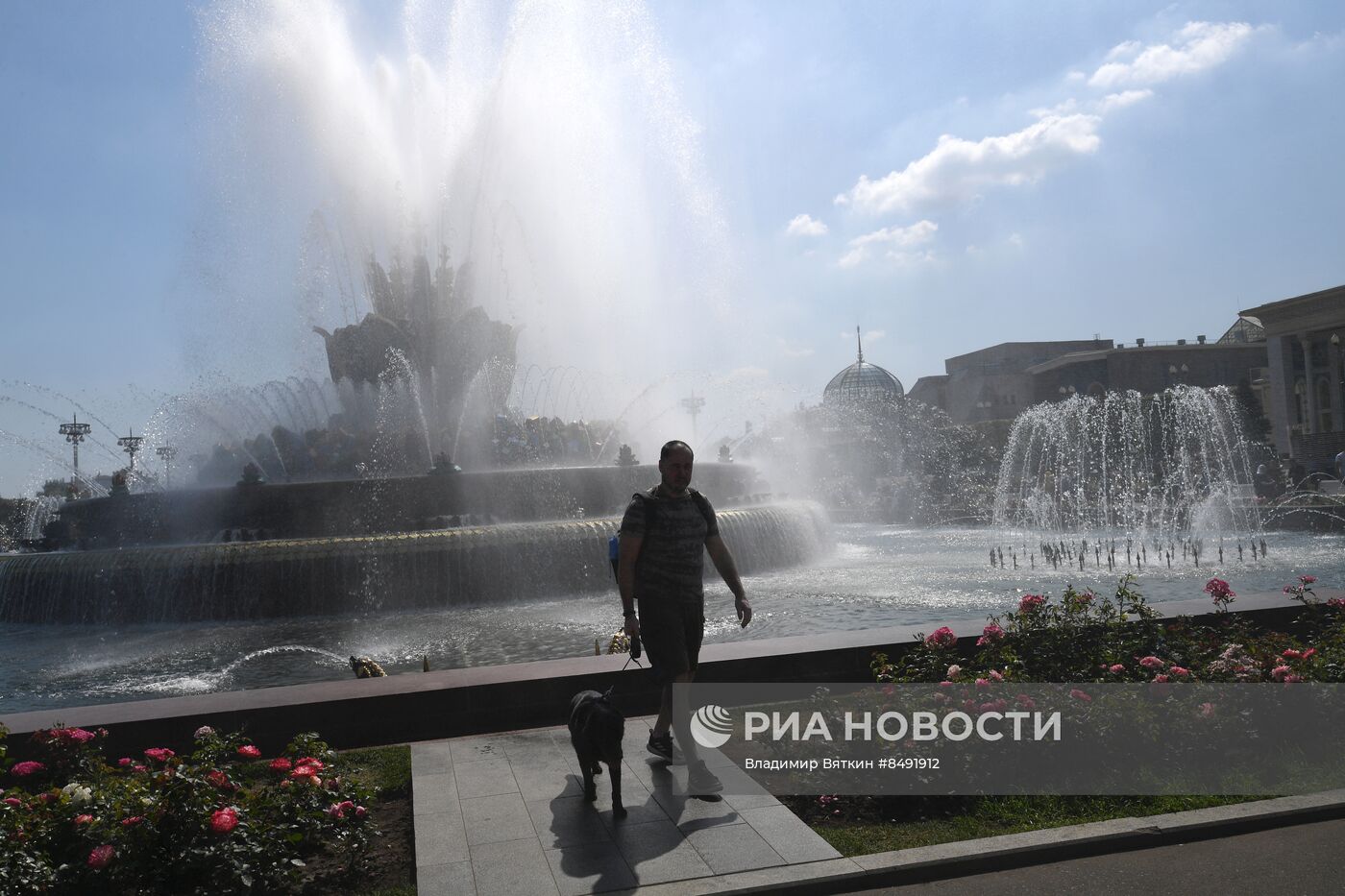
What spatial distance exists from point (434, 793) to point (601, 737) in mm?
1125

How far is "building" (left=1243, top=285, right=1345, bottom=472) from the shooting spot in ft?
179

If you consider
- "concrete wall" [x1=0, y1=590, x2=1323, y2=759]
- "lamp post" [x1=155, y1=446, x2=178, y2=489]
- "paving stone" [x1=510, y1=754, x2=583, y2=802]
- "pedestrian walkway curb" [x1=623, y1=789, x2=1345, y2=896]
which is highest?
"lamp post" [x1=155, y1=446, x2=178, y2=489]

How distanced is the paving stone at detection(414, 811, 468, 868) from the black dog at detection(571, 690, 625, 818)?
2.17 feet

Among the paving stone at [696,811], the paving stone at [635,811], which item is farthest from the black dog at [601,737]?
the paving stone at [696,811]

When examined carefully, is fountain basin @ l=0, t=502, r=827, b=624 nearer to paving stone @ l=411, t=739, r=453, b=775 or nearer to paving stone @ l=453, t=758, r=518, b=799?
paving stone @ l=411, t=739, r=453, b=775

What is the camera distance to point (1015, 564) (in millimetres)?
18047

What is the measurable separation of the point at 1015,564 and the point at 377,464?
13.1 meters

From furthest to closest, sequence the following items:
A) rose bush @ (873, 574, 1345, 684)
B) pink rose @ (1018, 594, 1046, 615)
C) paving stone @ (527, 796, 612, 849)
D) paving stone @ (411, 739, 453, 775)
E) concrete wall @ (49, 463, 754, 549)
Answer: concrete wall @ (49, 463, 754, 549) < pink rose @ (1018, 594, 1046, 615) < rose bush @ (873, 574, 1345, 684) < paving stone @ (411, 739, 453, 775) < paving stone @ (527, 796, 612, 849)

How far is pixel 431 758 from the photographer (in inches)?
229

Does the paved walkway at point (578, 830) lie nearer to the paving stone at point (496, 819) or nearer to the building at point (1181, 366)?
the paving stone at point (496, 819)

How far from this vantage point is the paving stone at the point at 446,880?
12.9ft

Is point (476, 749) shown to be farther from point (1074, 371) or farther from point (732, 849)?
point (1074, 371)

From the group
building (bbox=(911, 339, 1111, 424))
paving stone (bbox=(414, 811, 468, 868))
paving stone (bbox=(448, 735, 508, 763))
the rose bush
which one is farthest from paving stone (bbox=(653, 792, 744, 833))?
building (bbox=(911, 339, 1111, 424))

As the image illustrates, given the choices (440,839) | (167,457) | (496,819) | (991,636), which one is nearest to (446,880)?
(440,839)
